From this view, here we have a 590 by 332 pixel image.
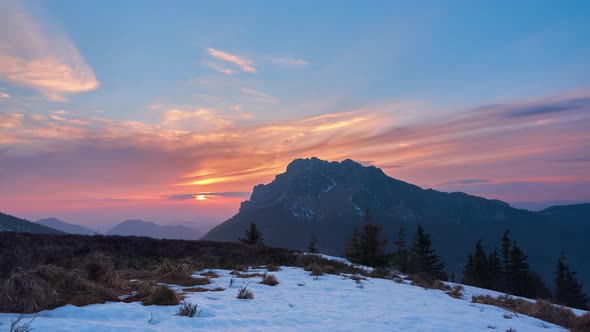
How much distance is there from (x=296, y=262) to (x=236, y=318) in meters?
11.6

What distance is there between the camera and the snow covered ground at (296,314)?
16.6 feet

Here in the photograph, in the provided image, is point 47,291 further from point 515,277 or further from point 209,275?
point 515,277

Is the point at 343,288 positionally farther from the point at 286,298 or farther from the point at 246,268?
the point at 246,268

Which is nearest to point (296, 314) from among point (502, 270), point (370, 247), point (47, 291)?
point (47, 291)

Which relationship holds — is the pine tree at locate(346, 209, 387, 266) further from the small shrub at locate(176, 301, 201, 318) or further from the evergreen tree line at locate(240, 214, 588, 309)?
the small shrub at locate(176, 301, 201, 318)

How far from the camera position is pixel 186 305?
19.2 ft

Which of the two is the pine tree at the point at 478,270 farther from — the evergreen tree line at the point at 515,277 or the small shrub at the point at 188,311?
the small shrub at the point at 188,311

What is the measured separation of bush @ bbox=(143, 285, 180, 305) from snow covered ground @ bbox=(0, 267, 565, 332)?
0.20m

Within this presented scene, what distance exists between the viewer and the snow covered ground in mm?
5047

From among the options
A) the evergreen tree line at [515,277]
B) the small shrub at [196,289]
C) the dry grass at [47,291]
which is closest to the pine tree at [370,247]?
the small shrub at [196,289]

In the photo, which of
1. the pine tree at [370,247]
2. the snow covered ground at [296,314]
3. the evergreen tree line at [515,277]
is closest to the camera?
the snow covered ground at [296,314]

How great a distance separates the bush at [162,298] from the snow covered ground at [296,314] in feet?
0.64

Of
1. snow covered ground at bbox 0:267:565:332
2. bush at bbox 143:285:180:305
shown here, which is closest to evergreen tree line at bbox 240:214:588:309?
snow covered ground at bbox 0:267:565:332

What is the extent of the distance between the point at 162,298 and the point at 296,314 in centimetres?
269
